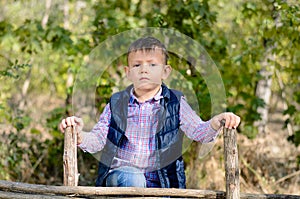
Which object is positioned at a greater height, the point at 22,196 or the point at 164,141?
the point at 164,141

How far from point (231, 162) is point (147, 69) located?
2.22 ft

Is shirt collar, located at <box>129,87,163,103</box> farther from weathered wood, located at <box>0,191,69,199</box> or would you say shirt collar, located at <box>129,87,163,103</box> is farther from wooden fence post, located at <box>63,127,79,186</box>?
weathered wood, located at <box>0,191,69,199</box>

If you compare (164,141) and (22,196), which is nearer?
(22,196)

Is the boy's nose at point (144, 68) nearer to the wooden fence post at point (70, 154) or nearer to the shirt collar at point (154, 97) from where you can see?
the shirt collar at point (154, 97)

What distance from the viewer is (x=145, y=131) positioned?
2.82m

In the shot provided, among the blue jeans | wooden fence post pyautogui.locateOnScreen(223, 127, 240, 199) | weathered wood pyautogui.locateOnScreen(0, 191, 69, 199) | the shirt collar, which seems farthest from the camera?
the shirt collar

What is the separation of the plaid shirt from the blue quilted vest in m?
0.03

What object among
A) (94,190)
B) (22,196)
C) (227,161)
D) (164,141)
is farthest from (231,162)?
(22,196)

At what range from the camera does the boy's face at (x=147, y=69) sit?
275cm

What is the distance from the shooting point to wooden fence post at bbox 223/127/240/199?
7.93 ft

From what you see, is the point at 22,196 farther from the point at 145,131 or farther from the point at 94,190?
the point at 145,131

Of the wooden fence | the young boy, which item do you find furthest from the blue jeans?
the wooden fence

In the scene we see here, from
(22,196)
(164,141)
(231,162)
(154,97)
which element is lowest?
(22,196)

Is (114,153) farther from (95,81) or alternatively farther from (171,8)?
(171,8)
